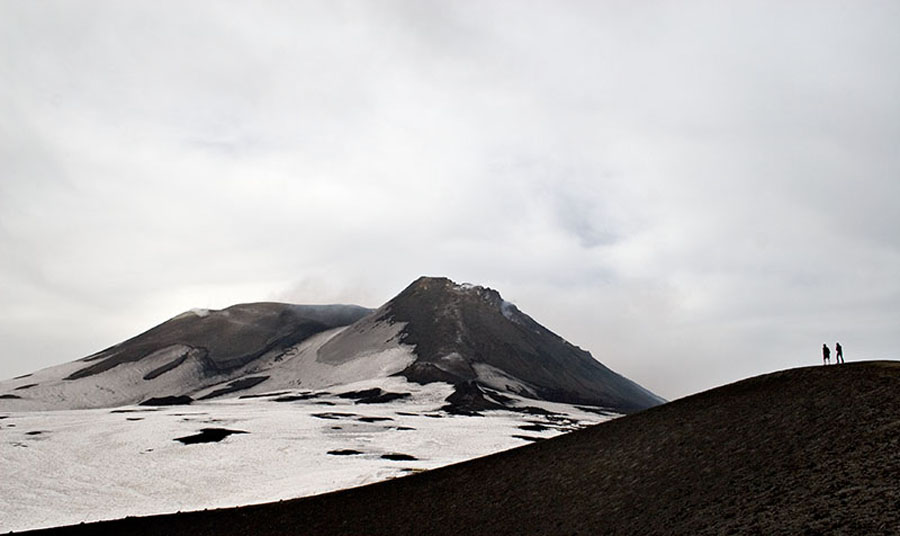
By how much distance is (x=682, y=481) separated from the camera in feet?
82.2

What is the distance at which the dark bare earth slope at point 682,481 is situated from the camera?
65.0ft

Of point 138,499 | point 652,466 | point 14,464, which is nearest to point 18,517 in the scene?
point 138,499

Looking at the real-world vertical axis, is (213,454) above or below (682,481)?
below

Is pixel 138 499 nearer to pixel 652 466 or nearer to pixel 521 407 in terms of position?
pixel 652 466

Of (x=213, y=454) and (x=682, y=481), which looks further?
(x=213, y=454)

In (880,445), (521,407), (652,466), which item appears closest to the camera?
(880,445)

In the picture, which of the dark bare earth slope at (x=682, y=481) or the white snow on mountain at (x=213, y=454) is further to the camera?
the white snow on mountain at (x=213, y=454)

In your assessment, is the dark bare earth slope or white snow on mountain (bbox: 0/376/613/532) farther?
white snow on mountain (bbox: 0/376/613/532)

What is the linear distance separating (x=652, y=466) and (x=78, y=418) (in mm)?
117375

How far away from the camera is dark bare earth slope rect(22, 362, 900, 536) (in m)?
19.8

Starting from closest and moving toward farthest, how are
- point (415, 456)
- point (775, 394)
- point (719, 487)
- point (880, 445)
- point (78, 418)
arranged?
point (880, 445) < point (719, 487) < point (775, 394) < point (415, 456) < point (78, 418)

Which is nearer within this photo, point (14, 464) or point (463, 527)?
point (463, 527)

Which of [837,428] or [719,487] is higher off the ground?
[837,428]

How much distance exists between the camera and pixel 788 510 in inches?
755
